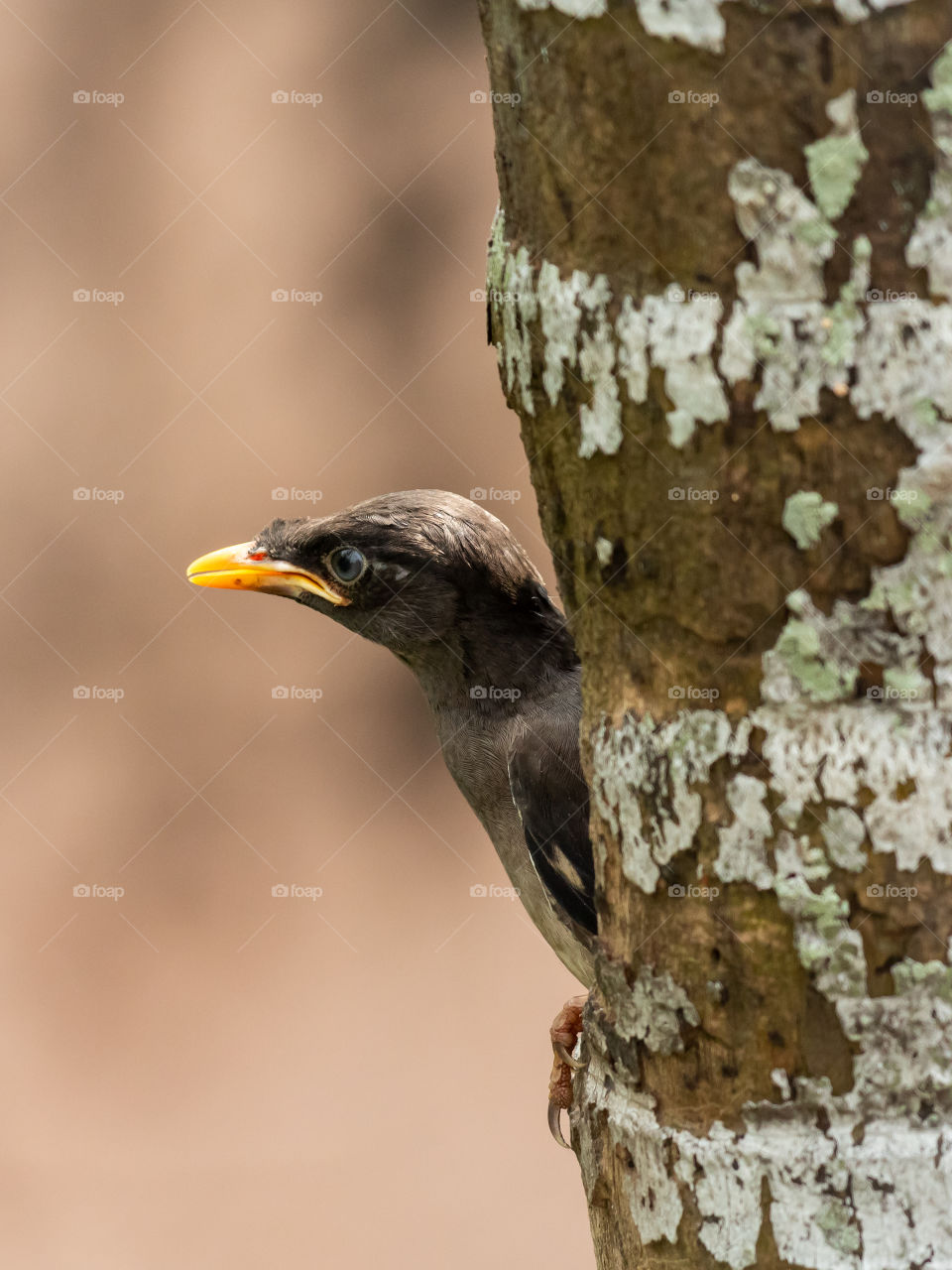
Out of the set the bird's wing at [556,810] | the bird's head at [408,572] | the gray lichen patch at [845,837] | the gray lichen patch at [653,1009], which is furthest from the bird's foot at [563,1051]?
the gray lichen patch at [845,837]

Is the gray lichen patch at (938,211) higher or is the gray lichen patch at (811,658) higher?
the gray lichen patch at (938,211)

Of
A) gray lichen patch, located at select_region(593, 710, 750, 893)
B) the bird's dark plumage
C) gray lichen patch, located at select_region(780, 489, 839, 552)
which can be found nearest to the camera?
gray lichen patch, located at select_region(780, 489, 839, 552)

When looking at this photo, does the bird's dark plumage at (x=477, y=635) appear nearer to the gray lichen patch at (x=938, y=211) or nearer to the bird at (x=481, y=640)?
the bird at (x=481, y=640)

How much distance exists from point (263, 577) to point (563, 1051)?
1219mm

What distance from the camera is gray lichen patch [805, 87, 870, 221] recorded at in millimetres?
1444

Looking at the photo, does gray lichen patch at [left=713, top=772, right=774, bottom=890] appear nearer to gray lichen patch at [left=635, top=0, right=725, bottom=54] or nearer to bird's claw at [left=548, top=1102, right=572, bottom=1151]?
gray lichen patch at [left=635, top=0, right=725, bottom=54]

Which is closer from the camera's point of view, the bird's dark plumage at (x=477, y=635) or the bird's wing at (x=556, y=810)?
the bird's wing at (x=556, y=810)

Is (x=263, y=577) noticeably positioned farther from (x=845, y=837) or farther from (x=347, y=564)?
(x=845, y=837)

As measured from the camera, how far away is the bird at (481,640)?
294cm

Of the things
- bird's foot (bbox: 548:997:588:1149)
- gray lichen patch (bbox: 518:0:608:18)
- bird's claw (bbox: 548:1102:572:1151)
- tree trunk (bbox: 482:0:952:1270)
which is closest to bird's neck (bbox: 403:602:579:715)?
bird's foot (bbox: 548:997:588:1149)

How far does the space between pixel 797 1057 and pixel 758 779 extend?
34 cm

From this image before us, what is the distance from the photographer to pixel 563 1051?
302 centimetres

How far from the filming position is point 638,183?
1.55 meters

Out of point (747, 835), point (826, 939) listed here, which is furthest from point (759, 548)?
point (826, 939)
